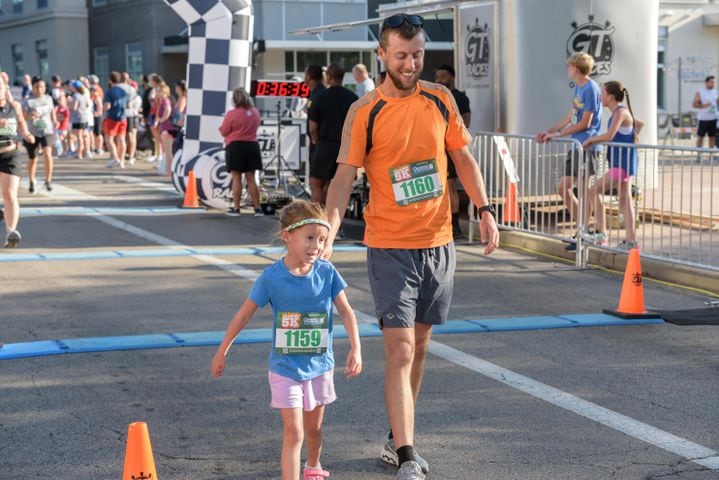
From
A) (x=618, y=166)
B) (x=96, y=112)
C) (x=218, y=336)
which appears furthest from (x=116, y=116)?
(x=218, y=336)

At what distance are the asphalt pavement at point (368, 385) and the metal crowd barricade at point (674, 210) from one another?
1.58 ft

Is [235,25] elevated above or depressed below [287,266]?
above

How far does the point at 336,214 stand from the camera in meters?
5.29

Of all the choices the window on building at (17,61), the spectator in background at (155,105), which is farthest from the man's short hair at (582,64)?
the window on building at (17,61)

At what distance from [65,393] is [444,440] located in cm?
224

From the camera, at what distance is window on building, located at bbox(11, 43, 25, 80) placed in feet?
170

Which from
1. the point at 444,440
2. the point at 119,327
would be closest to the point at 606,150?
the point at 119,327

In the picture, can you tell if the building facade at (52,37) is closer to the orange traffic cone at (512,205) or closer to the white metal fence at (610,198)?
the white metal fence at (610,198)

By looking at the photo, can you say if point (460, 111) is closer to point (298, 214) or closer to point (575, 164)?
point (575, 164)

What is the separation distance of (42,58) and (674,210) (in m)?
42.0

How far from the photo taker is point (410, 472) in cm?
507

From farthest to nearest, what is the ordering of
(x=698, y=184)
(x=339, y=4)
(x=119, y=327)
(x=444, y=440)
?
(x=339, y=4) < (x=698, y=184) < (x=119, y=327) < (x=444, y=440)

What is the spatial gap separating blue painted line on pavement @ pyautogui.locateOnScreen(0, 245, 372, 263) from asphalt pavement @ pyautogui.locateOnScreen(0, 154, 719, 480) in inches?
11.9

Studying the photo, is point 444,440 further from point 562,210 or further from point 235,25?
point 235,25
